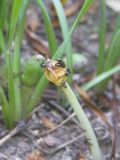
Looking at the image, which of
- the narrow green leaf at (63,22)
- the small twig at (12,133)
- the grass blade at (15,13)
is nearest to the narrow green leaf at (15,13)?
the grass blade at (15,13)

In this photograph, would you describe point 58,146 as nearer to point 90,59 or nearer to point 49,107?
point 49,107

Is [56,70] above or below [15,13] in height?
below

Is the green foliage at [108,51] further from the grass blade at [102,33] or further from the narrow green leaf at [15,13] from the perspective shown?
the narrow green leaf at [15,13]

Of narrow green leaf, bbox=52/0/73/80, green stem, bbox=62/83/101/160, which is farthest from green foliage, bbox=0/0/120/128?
green stem, bbox=62/83/101/160

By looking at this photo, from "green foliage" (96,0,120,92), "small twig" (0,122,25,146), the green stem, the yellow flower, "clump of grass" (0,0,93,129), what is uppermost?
"green foliage" (96,0,120,92)

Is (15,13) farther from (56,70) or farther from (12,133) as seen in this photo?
(12,133)

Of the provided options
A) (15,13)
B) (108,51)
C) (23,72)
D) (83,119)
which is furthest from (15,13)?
(108,51)

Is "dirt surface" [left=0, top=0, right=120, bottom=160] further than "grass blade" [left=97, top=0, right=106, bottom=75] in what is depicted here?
No

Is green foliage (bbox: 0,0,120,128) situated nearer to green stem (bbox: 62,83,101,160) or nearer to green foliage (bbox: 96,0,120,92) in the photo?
green foliage (bbox: 96,0,120,92)
